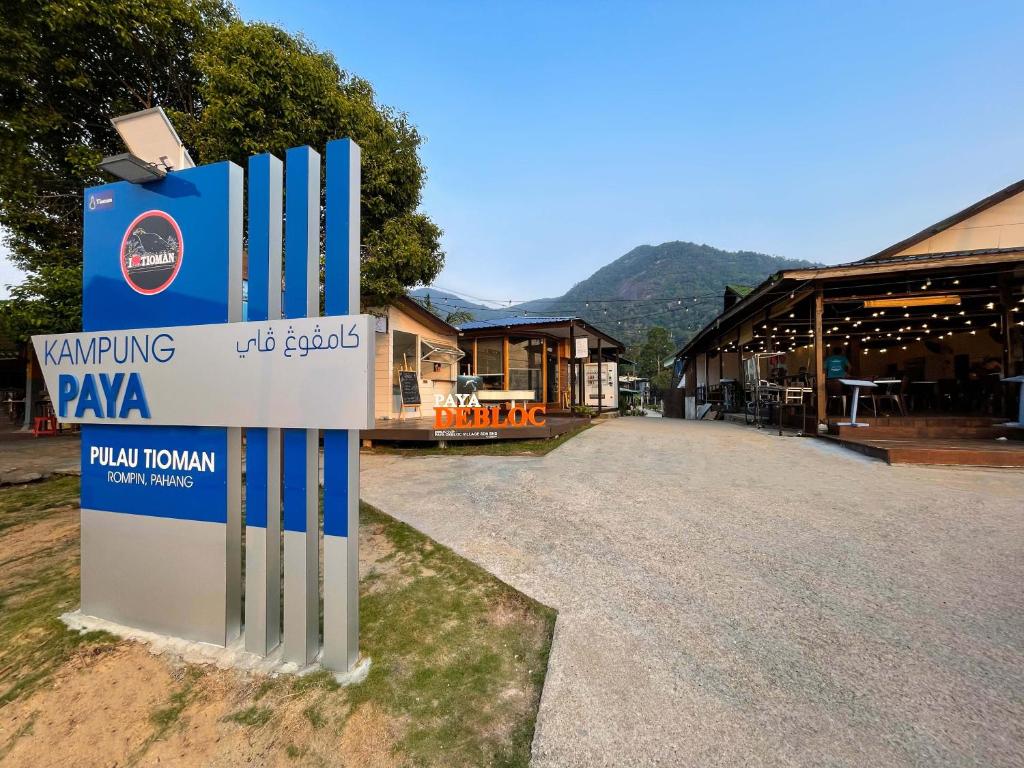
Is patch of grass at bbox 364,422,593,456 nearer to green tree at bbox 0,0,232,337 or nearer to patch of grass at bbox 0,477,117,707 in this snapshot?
patch of grass at bbox 0,477,117,707

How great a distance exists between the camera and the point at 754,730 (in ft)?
4.63

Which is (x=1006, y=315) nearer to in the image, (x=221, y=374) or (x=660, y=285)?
(x=221, y=374)

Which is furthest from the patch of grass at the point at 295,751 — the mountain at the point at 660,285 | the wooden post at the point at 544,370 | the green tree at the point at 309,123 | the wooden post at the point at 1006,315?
the mountain at the point at 660,285

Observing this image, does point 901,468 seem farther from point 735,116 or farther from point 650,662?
point 735,116

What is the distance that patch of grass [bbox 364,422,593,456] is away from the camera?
24.1 feet

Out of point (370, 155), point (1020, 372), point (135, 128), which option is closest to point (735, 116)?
point (1020, 372)

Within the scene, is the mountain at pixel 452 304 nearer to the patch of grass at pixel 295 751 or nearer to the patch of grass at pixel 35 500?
the patch of grass at pixel 35 500

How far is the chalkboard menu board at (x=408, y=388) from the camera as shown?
1034 centimetres

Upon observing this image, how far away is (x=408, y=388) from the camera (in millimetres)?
10508

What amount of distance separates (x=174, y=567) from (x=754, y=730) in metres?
2.87

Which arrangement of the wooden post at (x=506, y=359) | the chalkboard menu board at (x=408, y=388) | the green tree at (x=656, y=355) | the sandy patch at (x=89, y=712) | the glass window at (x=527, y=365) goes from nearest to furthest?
the sandy patch at (x=89, y=712), the chalkboard menu board at (x=408, y=388), the wooden post at (x=506, y=359), the glass window at (x=527, y=365), the green tree at (x=656, y=355)

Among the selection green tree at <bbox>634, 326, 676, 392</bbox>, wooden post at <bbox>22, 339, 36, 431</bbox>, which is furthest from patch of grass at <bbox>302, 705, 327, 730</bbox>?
green tree at <bbox>634, 326, 676, 392</bbox>

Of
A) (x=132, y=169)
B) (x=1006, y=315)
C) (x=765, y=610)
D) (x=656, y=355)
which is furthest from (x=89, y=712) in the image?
(x=656, y=355)

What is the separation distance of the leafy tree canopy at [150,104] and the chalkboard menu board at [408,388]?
2.51 m
